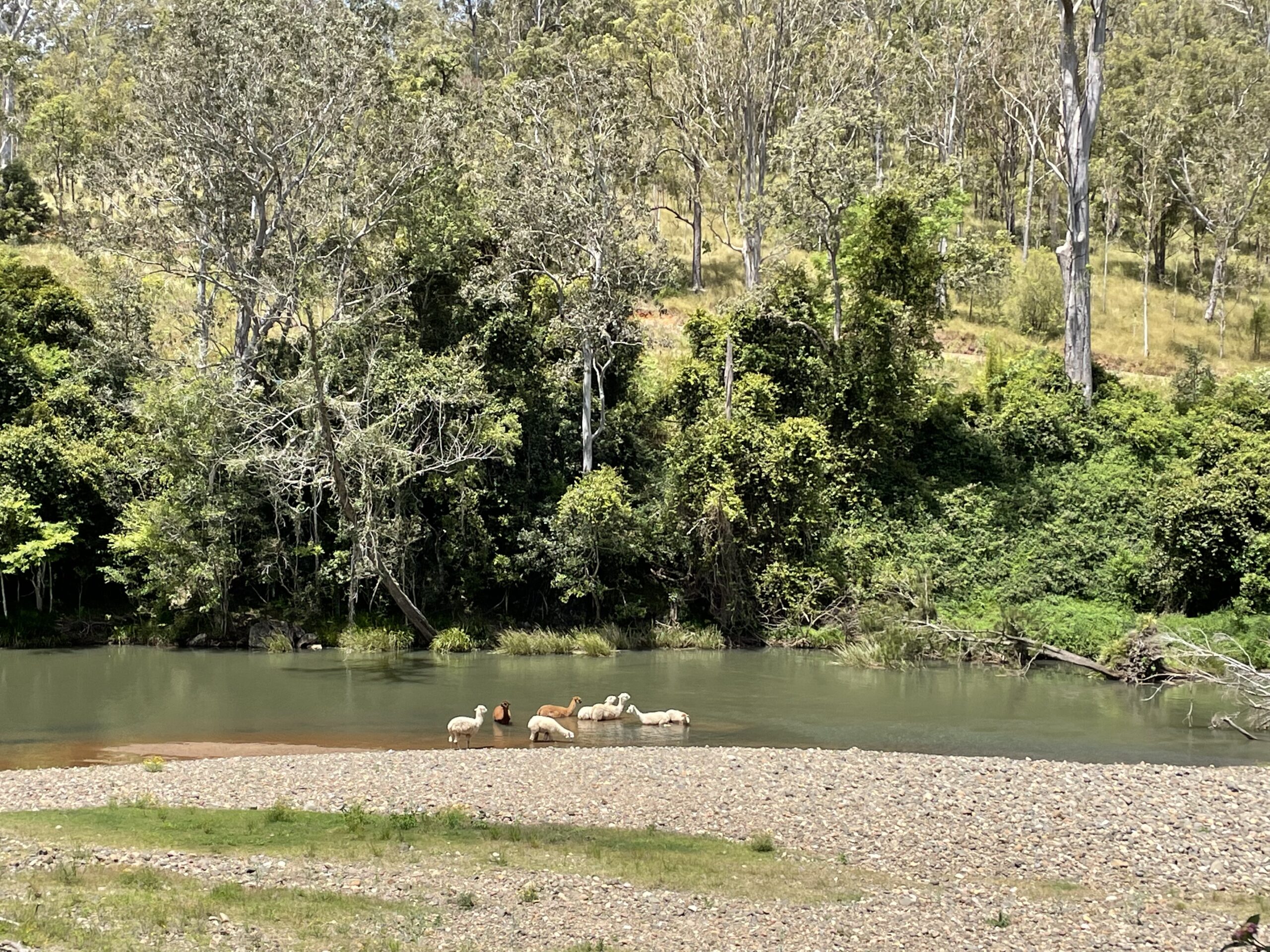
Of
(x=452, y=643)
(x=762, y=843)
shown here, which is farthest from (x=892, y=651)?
(x=762, y=843)

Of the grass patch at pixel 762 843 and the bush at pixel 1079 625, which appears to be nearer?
the grass patch at pixel 762 843

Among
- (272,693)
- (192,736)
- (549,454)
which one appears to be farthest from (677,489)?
(192,736)

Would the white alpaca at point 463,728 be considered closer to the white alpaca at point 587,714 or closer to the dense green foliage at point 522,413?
the white alpaca at point 587,714

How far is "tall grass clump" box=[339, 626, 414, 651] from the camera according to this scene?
32188 mm

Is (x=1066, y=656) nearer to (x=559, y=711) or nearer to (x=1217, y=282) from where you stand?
(x=559, y=711)

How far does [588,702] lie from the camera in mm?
24281

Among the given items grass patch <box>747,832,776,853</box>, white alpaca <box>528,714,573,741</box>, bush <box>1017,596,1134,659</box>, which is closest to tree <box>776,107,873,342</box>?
bush <box>1017,596,1134,659</box>

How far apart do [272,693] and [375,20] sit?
27.7 m

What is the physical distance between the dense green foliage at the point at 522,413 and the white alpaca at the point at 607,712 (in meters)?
8.94

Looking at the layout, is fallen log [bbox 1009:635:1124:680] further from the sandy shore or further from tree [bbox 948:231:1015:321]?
tree [bbox 948:231:1015:321]

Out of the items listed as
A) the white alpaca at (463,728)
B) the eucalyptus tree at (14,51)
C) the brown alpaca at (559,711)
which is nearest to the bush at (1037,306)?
the brown alpaca at (559,711)

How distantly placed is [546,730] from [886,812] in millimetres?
7320

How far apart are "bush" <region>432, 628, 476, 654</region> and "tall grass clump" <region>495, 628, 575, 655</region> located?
0.94 meters

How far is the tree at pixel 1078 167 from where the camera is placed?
37.7m
